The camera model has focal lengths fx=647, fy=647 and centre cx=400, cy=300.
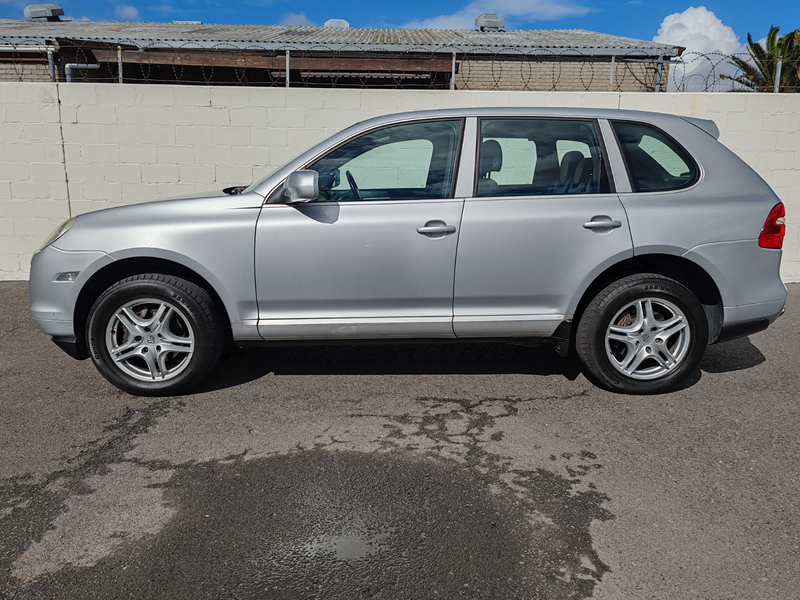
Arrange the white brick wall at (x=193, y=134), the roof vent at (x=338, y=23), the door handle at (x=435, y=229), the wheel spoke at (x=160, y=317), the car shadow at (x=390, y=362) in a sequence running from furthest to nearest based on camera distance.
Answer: the roof vent at (x=338, y=23), the white brick wall at (x=193, y=134), the car shadow at (x=390, y=362), the wheel spoke at (x=160, y=317), the door handle at (x=435, y=229)

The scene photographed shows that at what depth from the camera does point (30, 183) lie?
7.57 meters

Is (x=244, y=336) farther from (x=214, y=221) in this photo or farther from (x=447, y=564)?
(x=447, y=564)

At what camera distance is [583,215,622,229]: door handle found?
3988 mm

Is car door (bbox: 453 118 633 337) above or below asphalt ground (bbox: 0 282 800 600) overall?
above

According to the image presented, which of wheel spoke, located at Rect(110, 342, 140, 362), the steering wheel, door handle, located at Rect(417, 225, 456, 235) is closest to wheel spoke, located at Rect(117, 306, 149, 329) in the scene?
wheel spoke, located at Rect(110, 342, 140, 362)

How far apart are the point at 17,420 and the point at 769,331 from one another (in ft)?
19.5

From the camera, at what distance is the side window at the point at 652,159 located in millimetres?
4133

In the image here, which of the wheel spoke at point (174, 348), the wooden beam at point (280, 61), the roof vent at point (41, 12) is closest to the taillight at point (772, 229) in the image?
the wheel spoke at point (174, 348)

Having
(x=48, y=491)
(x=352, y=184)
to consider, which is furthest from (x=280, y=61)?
(x=48, y=491)

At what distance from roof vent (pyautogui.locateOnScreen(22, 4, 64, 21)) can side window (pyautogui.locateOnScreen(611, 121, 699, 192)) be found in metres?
21.0

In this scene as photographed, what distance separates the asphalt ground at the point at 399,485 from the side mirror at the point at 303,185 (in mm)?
1293

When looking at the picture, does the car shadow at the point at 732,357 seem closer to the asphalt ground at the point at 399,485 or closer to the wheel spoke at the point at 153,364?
the asphalt ground at the point at 399,485

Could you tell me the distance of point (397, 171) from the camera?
430 centimetres

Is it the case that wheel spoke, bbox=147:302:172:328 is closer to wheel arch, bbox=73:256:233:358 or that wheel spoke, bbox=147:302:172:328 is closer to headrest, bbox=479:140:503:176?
wheel arch, bbox=73:256:233:358
